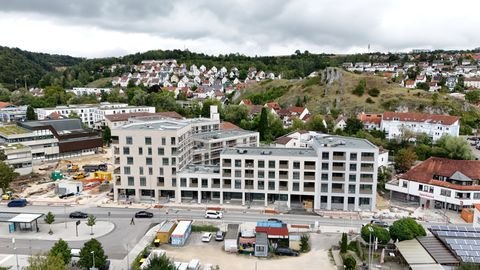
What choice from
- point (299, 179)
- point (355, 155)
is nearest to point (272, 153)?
point (299, 179)

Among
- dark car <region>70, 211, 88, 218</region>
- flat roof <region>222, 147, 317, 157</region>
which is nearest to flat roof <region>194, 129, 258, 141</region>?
flat roof <region>222, 147, 317, 157</region>

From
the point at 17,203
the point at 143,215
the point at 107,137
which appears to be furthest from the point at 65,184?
the point at 107,137

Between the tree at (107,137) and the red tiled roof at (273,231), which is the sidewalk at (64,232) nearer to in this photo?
the red tiled roof at (273,231)

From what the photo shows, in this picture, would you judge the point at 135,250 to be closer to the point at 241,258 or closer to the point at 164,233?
the point at 164,233

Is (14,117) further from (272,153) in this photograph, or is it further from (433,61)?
(433,61)

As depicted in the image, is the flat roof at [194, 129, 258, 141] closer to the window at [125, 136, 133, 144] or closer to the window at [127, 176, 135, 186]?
the window at [125, 136, 133, 144]

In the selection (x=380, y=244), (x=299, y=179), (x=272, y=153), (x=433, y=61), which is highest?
(x=433, y=61)
